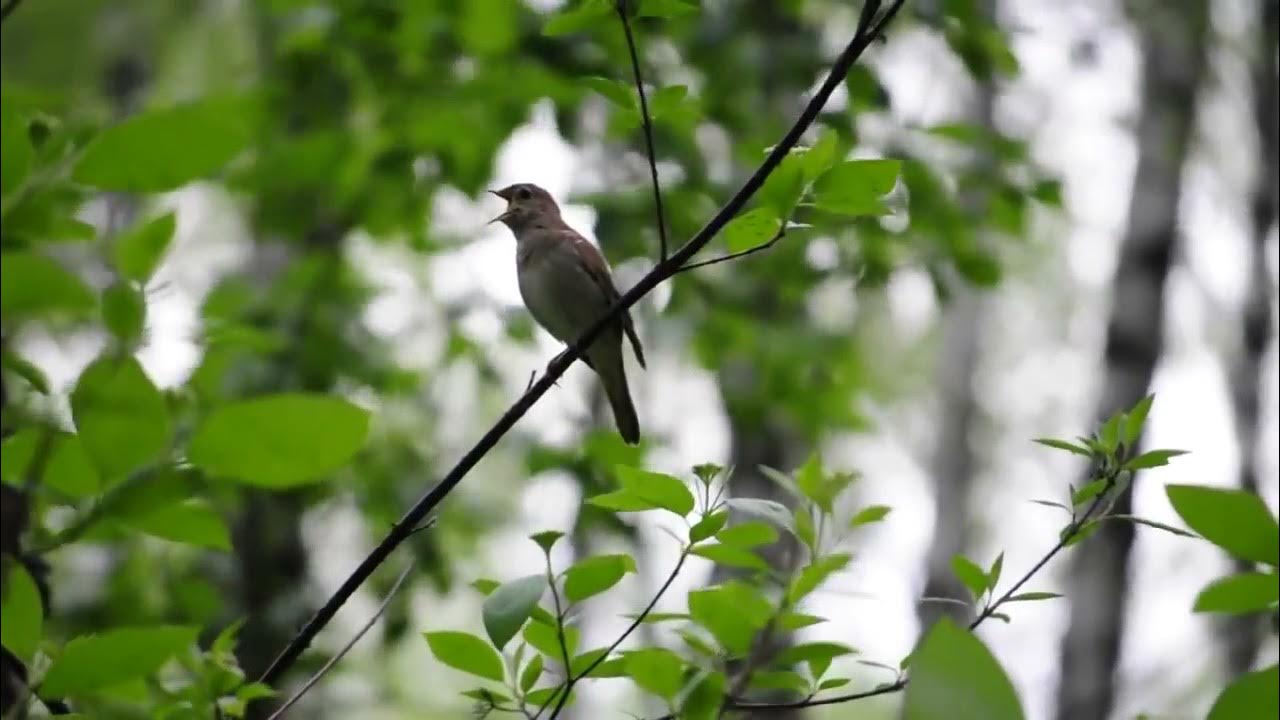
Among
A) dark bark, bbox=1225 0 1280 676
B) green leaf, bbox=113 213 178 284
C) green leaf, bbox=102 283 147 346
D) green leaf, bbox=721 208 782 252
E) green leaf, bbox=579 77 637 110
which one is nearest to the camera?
green leaf, bbox=102 283 147 346

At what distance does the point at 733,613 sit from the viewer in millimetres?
1500

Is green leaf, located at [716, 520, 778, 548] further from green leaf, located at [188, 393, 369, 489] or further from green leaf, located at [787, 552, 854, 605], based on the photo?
green leaf, located at [188, 393, 369, 489]

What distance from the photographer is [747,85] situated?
4.46 m

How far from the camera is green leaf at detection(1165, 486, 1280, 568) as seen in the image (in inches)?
38.9

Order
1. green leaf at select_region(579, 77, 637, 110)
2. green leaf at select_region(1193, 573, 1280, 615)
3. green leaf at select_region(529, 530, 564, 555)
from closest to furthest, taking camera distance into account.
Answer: green leaf at select_region(1193, 573, 1280, 615) < green leaf at select_region(529, 530, 564, 555) < green leaf at select_region(579, 77, 637, 110)

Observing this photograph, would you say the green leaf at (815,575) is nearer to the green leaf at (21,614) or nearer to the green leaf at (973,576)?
the green leaf at (973,576)

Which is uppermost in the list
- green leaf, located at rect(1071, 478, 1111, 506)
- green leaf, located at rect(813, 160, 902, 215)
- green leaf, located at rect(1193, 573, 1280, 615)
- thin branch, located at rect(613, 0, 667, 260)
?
thin branch, located at rect(613, 0, 667, 260)

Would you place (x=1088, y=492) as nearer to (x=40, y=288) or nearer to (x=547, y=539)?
(x=547, y=539)

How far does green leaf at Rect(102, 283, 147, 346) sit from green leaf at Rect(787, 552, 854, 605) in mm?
753

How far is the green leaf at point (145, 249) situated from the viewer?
1.38 m

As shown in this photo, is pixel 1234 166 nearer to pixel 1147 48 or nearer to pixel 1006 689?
pixel 1147 48

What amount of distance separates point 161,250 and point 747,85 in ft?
10.7

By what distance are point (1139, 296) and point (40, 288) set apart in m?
5.10

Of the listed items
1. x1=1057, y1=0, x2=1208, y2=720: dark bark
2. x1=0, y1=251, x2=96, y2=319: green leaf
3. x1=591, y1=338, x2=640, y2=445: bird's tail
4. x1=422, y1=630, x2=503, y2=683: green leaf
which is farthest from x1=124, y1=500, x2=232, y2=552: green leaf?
x1=1057, y1=0, x2=1208, y2=720: dark bark
